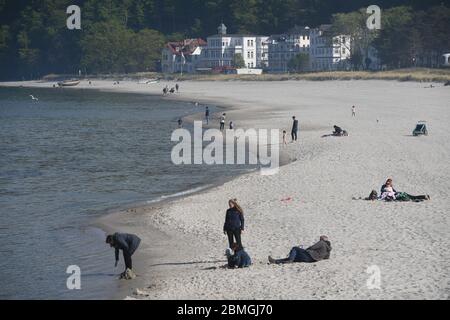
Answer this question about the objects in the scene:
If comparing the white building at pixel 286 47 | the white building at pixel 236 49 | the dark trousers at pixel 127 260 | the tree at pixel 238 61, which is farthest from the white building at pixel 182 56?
the dark trousers at pixel 127 260

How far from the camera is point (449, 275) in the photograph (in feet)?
59.3

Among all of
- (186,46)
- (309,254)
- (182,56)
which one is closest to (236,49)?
(182,56)

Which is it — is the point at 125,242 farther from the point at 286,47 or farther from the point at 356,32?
the point at 286,47

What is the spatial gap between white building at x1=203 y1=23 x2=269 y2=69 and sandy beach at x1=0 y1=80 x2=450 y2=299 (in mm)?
120122

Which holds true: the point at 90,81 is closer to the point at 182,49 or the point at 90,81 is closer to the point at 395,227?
the point at 182,49

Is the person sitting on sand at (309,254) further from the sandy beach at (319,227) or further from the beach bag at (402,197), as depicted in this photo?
the beach bag at (402,197)

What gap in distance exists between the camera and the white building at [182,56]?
176125 millimetres

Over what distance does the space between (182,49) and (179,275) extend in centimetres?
15881

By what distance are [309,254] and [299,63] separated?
431 feet

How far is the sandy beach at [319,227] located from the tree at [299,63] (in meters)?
101

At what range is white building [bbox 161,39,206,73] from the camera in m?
176

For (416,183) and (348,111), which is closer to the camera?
(416,183)

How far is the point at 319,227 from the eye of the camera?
77.9 ft
